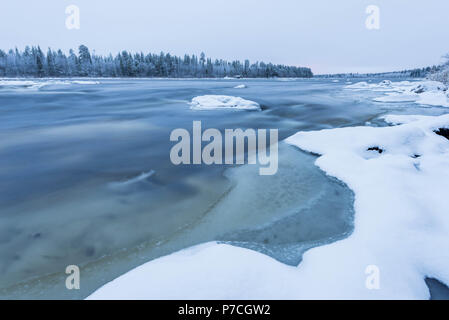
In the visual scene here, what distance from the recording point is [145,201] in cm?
393

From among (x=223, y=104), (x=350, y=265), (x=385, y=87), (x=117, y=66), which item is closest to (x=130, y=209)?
(x=350, y=265)

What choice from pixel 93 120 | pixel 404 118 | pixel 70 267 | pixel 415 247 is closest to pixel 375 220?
pixel 415 247

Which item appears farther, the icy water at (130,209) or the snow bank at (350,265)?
the icy water at (130,209)

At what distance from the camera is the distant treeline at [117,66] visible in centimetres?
7486

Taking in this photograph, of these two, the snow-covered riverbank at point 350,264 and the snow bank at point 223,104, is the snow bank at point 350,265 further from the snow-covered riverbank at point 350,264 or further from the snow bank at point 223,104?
the snow bank at point 223,104

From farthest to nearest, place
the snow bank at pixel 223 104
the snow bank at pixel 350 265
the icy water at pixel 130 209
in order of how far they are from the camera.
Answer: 1. the snow bank at pixel 223 104
2. the icy water at pixel 130 209
3. the snow bank at pixel 350 265

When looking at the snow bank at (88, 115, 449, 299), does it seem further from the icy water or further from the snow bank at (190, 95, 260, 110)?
the snow bank at (190, 95, 260, 110)

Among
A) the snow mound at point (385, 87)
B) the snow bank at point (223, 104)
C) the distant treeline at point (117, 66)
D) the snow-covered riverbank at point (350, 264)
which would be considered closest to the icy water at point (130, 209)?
the snow-covered riverbank at point (350, 264)

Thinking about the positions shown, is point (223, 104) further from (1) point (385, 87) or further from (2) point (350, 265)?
(1) point (385, 87)

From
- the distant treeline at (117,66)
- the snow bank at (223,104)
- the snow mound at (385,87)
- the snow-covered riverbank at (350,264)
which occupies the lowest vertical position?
the snow-covered riverbank at (350,264)

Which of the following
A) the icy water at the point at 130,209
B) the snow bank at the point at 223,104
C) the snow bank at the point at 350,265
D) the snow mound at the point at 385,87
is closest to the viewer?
the snow bank at the point at 350,265

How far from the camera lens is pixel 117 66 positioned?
84.8 meters

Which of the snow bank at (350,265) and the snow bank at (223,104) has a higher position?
the snow bank at (223,104)

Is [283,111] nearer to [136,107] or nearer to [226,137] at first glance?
[226,137]
